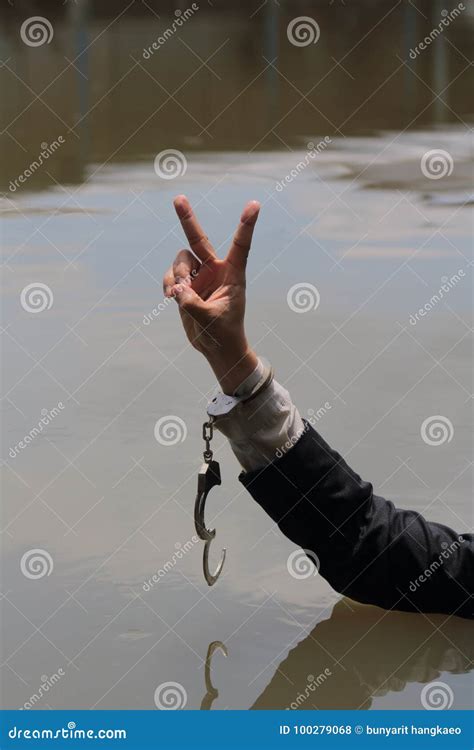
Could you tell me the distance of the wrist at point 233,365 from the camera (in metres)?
2.42

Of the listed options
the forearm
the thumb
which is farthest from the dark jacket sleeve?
the thumb

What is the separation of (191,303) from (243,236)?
0.48ft

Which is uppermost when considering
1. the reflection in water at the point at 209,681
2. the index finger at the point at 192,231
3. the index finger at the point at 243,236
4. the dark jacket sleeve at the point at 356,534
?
the index finger at the point at 243,236

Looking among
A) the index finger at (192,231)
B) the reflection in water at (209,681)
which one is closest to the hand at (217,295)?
the index finger at (192,231)

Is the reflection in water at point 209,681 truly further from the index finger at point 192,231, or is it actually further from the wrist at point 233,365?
the index finger at point 192,231

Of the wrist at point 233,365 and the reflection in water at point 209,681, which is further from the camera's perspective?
the reflection in water at point 209,681

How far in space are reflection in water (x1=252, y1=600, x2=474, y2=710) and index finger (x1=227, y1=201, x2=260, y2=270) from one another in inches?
32.1

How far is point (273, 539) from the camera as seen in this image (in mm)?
3316

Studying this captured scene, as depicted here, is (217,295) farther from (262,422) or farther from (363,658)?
(363,658)

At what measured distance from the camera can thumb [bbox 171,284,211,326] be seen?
92.5 inches

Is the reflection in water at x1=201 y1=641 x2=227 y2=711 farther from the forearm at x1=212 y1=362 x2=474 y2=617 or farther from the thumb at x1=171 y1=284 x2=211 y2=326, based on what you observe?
the thumb at x1=171 y1=284 x2=211 y2=326

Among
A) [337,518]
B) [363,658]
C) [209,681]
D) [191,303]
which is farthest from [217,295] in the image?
[363,658]

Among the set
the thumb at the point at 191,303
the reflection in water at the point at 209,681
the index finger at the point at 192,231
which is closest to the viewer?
the thumb at the point at 191,303

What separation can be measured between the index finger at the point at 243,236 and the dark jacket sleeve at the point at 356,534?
12.7 inches
